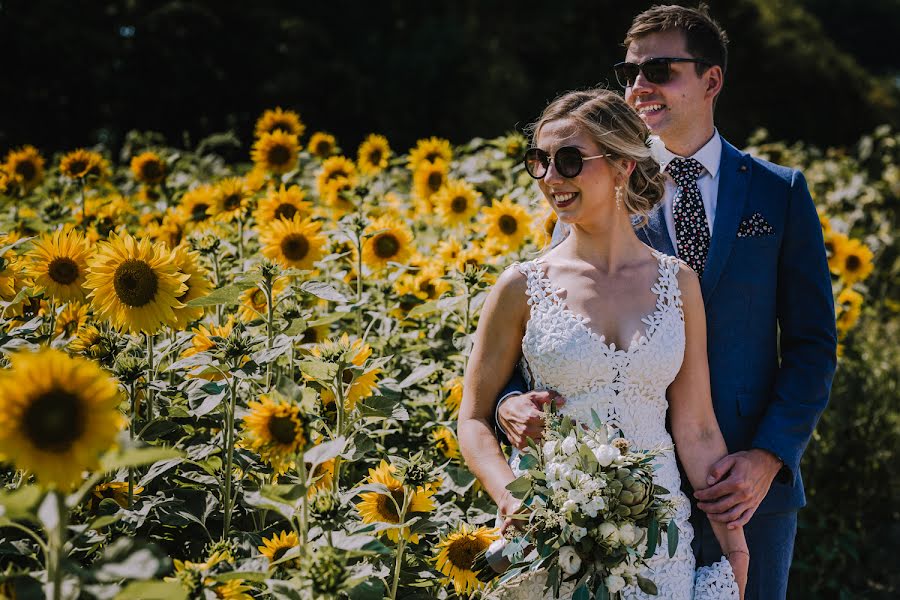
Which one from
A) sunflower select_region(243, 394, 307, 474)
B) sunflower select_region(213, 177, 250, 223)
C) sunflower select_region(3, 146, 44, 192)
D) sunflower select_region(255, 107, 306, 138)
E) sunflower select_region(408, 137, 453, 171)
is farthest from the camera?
sunflower select_region(408, 137, 453, 171)

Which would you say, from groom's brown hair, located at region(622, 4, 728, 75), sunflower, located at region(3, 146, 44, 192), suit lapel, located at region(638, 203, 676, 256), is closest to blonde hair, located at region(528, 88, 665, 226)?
suit lapel, located at region(638, 203, 676, 256)

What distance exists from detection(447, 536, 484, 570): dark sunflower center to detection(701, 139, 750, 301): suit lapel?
2.97ft

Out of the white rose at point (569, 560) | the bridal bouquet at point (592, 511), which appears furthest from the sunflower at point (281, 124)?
the white rose at point (569, 560)

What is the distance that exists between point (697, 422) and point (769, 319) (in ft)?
1.50

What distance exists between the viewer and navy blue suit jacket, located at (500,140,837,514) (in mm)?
2426

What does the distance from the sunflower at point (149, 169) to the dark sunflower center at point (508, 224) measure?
5.21 feet

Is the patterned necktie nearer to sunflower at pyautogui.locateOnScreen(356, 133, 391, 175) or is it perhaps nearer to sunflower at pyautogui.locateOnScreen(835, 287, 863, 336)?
sunflower at pyautogui.locateOnScreen(835, 287, 863, 336)

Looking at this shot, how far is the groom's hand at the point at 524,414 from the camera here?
81.3 inches

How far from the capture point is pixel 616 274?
2266mm

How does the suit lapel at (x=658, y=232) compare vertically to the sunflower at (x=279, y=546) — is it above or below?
above

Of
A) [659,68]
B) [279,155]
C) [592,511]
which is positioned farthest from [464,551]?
[279,155]

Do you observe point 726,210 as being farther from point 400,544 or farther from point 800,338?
point 400,544

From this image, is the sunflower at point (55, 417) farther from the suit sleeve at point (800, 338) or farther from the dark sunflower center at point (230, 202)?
the dark sunflower center at point (230, 202)

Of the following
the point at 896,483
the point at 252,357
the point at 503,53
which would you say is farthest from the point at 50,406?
the point at 503,53
